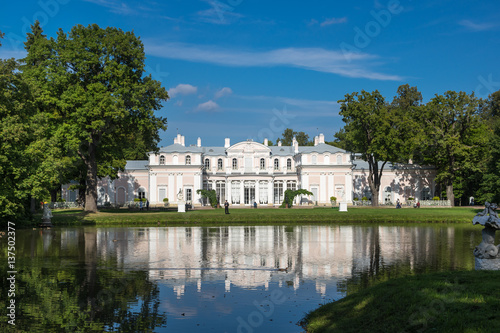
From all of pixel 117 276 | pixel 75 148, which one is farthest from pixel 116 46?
pixel 117 276

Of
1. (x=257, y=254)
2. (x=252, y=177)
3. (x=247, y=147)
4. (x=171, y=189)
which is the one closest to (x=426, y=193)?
(x=252, y=177)

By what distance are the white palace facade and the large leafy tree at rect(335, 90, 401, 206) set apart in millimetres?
7360

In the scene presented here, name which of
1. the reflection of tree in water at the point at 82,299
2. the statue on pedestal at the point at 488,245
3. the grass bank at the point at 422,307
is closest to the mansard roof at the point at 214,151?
the reflection of tree in water at the point at 82,299

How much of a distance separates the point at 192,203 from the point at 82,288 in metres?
50.3

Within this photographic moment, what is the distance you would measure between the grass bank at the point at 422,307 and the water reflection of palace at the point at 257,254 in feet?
9.37

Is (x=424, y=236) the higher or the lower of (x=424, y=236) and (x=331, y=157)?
the lower

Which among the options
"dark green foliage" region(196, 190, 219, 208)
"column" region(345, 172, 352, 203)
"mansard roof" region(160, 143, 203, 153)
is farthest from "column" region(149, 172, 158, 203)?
"column" region(345, 172, 352, 203)

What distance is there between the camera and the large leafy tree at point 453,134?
53.2m

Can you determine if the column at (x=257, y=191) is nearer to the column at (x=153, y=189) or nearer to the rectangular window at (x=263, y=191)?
the rectangular window at (x=263, y=191)

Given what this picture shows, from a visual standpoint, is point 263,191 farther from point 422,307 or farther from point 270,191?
point 422,307

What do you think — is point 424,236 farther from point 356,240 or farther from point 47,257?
point 47,257

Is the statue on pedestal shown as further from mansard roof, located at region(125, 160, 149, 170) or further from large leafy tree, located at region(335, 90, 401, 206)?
mansard roof, located at region(125, 160, 149, 170)

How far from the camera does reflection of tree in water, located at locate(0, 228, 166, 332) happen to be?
356 inches

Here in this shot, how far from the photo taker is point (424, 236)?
24828 mm
